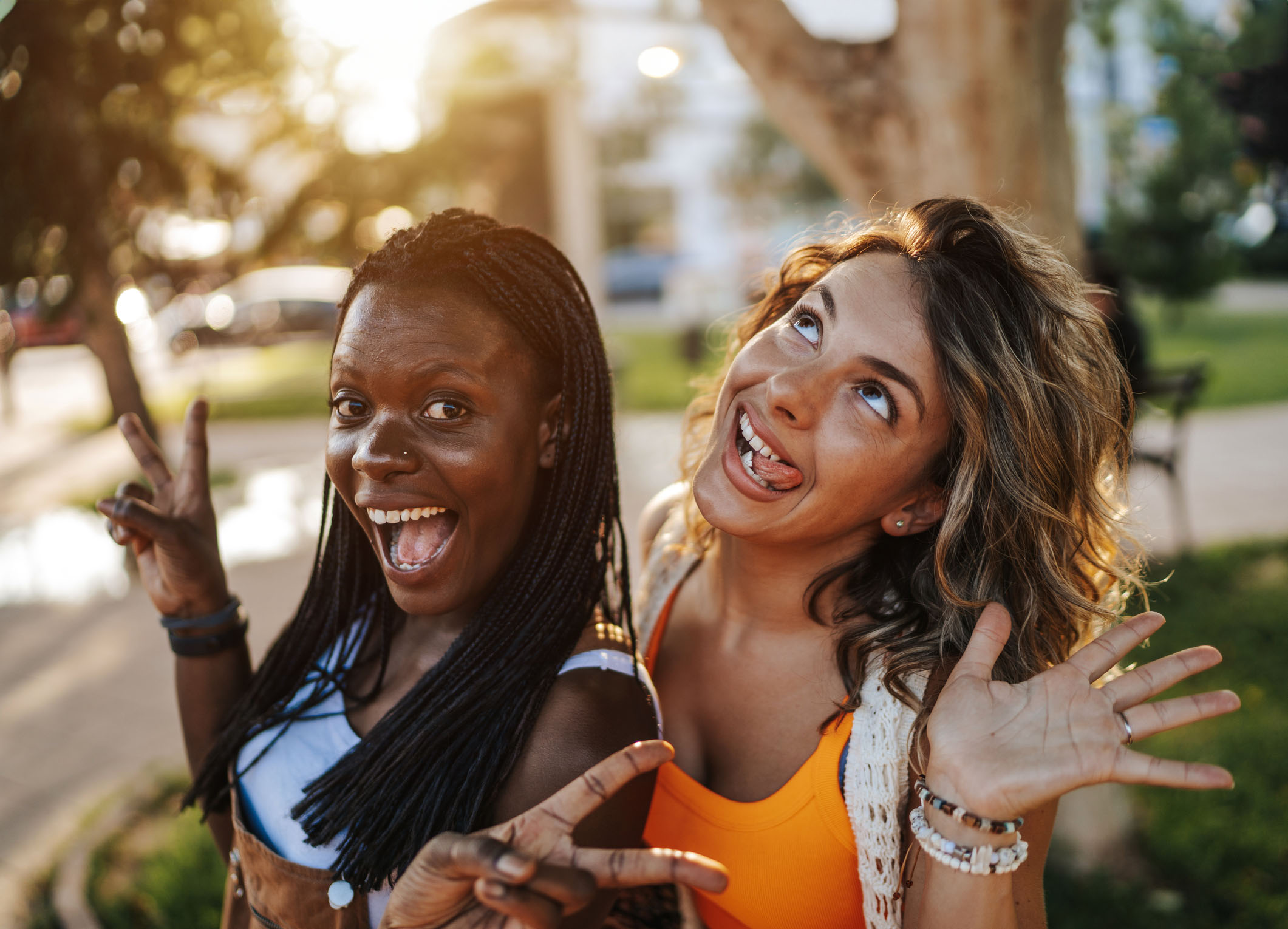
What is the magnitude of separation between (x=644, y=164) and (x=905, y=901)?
3247 cm

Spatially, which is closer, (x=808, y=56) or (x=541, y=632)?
(x=541, y=632)

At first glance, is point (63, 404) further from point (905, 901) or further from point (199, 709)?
point (905, 901)

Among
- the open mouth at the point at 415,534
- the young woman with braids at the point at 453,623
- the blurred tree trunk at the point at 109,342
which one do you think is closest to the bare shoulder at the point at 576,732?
the young woman with braids at the point at 453,623

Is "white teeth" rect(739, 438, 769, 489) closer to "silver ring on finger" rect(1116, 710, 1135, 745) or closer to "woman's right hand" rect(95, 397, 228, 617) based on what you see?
"silver ring on finger" rect(1116, 710, 1135, 745)

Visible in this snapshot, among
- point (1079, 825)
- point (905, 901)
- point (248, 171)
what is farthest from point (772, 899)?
point (248, 171)

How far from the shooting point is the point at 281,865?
164 cm

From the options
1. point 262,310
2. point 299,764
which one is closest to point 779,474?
point 299,764

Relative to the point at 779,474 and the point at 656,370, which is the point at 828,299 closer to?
the point at 779,474

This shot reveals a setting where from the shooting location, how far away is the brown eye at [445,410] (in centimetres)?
163

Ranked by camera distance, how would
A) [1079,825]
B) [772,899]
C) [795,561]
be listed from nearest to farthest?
1. [772,899]
2. [795,561]
3. [1079,825]

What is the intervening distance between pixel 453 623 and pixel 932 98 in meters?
2.15

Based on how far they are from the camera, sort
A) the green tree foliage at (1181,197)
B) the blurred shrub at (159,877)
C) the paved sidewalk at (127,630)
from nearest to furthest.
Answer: the blurred shrub at (159,877)
the paved sidewalk at (127,630)
the green tree foliage at (1181,197)

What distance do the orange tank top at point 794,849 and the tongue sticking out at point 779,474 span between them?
0.43 m

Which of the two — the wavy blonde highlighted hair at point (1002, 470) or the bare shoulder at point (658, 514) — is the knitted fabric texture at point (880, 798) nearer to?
the wavy blonde highlighted hair at point (1002, 470)
